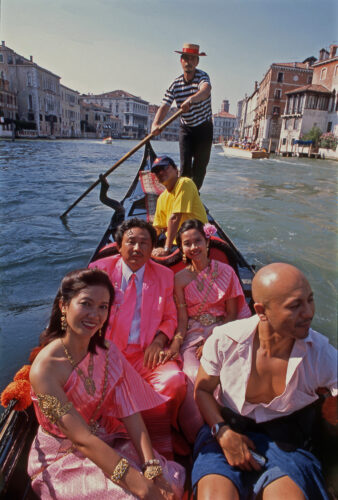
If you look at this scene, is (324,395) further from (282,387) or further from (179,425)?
(179,425)

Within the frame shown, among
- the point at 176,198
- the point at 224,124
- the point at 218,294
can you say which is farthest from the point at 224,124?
the point at 218,294

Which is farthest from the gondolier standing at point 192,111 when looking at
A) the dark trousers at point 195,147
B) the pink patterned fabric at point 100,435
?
the pink patterned fabric at point 100,435

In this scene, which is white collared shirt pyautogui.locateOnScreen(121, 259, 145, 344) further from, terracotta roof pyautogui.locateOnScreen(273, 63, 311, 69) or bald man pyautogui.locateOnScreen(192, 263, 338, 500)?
terracotta roof pyautogui.locateOnScreen(273, 63, 311, 69)

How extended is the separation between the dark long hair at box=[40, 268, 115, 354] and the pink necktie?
29cm

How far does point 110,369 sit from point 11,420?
277mm

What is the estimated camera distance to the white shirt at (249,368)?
2.58ft

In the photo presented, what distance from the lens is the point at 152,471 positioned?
0.78m

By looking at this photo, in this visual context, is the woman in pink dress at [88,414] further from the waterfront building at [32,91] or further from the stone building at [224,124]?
the stone building at [224,124]

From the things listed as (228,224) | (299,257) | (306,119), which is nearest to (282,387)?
(299,257)

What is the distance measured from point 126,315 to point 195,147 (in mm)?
1905

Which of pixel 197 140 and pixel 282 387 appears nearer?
pixel 282 387

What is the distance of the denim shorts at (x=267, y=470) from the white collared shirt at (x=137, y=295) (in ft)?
1.39

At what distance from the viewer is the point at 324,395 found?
0.84m

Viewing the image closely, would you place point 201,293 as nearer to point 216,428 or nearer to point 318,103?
point 216,428
